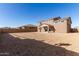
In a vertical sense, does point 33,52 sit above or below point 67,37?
below

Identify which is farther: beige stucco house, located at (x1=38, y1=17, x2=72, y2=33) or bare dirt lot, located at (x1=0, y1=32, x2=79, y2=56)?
beige stucco house, located at (x1=38, y1=17, x2=72, y2=33)

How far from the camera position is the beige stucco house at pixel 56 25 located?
568 cm

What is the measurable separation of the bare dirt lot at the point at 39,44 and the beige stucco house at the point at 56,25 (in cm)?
14

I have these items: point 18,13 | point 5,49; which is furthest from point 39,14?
point 5,49

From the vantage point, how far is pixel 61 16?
5.59 m

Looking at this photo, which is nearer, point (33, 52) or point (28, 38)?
point (33, 52)

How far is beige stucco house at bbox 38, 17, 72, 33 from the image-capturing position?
5.68 meters

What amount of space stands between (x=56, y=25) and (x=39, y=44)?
795 mm

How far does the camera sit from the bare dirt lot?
531 cm

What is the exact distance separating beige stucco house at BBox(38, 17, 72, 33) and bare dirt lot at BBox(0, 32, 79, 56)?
14 centimetres

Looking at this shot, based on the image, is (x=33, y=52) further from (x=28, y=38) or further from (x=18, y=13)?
(x=18, y=13)

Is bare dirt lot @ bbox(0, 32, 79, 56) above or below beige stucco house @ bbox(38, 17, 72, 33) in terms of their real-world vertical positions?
below

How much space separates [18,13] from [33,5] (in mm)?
502

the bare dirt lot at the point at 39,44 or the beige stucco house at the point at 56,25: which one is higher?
the beige stucco house at the point at 56,25
